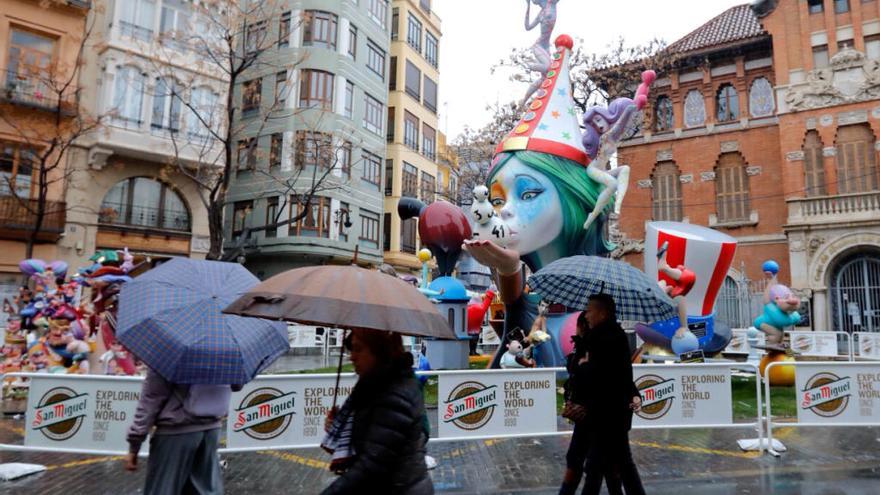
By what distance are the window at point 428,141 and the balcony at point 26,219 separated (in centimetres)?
1931

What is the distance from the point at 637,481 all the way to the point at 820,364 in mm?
3918

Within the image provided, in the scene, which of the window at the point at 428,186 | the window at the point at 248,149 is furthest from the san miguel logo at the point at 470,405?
the window at the point at 428,186

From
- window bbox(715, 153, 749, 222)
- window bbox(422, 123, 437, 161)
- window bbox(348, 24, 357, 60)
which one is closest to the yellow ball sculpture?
window bbox(715, 153, 749, 222)

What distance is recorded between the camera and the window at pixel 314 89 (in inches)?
1029

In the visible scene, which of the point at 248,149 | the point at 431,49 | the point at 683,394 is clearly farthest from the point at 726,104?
the point at 683,394

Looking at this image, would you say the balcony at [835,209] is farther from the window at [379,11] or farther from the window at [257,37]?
the window at [257,37]

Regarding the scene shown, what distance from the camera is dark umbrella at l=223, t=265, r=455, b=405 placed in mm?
2564

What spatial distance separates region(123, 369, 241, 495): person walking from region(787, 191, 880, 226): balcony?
26.2 meters

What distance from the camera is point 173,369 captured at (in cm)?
310

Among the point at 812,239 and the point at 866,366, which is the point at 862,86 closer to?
the point at 812,239

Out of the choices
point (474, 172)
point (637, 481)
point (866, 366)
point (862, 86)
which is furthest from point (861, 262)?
point (637, 481)

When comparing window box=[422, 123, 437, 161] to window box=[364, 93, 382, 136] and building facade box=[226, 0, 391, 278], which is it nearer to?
window box=[364, 93, 382, 136]

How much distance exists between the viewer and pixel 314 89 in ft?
86.4

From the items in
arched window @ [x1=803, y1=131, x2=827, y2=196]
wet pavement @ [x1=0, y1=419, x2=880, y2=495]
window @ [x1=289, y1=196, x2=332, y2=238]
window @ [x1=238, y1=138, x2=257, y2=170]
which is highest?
arched window @ [x1=803, y1=131, x2=827, y2=196]
